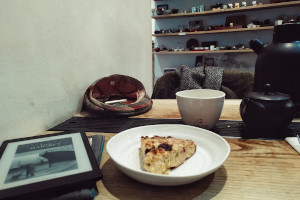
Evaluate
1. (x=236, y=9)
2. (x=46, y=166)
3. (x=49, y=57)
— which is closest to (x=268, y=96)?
(x=46, y=166)

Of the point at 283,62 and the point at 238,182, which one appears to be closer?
the point at 238,182

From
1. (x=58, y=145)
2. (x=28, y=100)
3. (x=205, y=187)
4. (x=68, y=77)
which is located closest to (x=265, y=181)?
(x=205, y=187)

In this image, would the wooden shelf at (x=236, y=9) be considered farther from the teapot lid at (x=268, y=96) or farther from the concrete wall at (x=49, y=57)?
the teapot lid at (x=268, y=96)

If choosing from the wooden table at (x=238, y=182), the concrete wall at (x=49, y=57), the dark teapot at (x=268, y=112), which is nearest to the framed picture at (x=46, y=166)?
the wooden table at (x=238, y=182)

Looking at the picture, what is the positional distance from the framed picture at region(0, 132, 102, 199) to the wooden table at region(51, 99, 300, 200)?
50 mm

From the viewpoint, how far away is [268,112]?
58 cm

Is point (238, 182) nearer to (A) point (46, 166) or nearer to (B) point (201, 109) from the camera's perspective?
(B) point (201, 109)

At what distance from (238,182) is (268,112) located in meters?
0.26

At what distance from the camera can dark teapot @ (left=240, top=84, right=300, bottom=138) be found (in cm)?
57

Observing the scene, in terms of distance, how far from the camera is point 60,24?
0.91 m

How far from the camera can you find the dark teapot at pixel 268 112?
57cm

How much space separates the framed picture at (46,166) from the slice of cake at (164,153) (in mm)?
97

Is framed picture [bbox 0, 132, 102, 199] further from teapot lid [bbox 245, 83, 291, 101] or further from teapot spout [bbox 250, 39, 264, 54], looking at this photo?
teapot spout [bbox 250, 39, 264, 54]

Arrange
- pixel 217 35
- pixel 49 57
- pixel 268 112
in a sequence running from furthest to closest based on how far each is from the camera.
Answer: pixel 217 35 < pixel 49 57 < pixel 268 112
